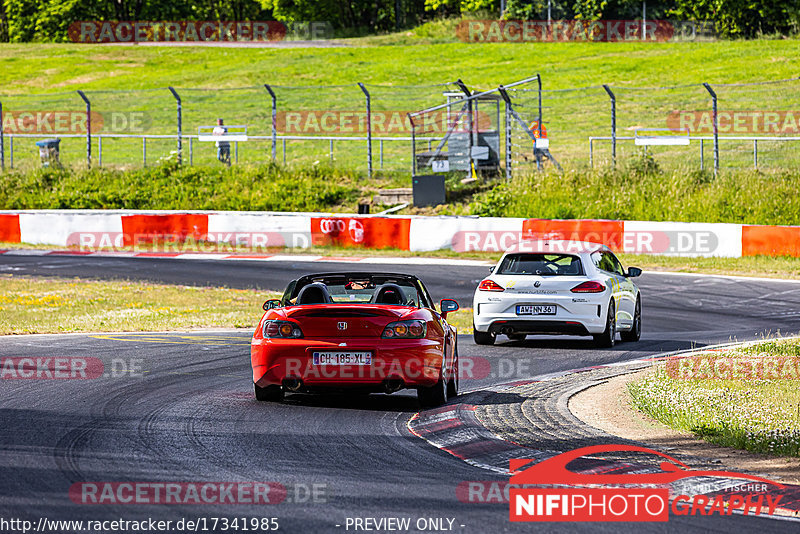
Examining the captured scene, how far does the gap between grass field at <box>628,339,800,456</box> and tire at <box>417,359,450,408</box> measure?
1.70 m

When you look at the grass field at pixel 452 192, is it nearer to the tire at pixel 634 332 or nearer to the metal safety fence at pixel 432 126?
the metal safety fence at pixel 432 126

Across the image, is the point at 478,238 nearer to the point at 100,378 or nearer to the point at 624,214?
the point at 624,214

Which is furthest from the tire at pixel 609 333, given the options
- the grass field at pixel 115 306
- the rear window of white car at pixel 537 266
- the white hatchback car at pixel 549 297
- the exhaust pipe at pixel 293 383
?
the exhaust pipe at pixel 293 383

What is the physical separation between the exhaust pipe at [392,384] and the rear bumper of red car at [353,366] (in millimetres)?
21

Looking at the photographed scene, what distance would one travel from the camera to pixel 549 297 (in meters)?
14.9

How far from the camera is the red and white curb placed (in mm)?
6945

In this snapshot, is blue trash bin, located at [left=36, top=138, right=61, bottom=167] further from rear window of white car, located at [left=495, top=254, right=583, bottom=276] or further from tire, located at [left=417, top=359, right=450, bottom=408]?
tire, located at [left=417, top=359, right=450, bottom=408]

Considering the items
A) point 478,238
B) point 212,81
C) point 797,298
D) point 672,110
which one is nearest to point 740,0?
point 672,110

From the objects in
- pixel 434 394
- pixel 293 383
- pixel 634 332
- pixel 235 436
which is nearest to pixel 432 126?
pixel 634 332

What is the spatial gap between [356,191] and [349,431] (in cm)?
2473

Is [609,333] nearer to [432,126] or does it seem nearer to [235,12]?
[432,126]

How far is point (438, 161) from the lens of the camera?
32.3m

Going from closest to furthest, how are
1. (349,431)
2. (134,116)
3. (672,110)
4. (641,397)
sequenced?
(349,431)
(641,397)
(672,110)
(134,116)

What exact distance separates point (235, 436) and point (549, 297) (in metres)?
7.01
